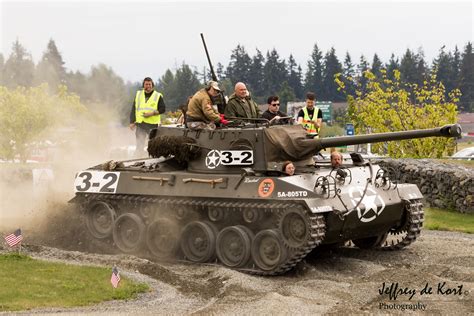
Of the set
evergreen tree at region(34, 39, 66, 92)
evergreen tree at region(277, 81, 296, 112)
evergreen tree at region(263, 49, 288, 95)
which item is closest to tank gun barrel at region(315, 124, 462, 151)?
evergreen tree at region(34, 39, 66, 92)

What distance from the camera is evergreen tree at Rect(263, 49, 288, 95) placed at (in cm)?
9631

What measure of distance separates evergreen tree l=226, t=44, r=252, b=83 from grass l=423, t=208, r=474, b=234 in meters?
71.1

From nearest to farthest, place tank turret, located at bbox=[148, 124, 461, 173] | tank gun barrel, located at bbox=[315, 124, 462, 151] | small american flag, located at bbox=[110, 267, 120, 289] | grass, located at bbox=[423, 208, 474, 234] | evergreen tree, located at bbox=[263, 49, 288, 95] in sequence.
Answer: small american flag, located at bbox=[110, 267, 120, 289]
tank gun barrel, located at bbox=[315, 124, 462, 151]
tank turret, located at bbox=[148, 124, 461, 173]
grass, located at bbox=[423, 208, 474, 234]
evergreen tree, located at bbox=[263, 49, 288, 95]

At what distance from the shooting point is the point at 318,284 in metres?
16.0

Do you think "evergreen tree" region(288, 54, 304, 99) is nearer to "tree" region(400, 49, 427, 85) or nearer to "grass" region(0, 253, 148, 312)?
"tree" region(400, 49, 427, 85)

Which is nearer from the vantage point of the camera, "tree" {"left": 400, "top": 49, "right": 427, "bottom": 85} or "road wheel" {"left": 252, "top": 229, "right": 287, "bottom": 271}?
"road wheel" {"left": 252, "top": 229, "right": 287, "bottom": 271}

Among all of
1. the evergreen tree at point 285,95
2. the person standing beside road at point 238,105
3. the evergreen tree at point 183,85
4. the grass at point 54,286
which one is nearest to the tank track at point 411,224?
the person standing beside road at point 238,105

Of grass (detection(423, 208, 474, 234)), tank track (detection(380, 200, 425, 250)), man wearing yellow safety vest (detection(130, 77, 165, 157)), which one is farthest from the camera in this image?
grass (detection(423, 208, 474, 234))

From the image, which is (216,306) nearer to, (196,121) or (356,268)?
(356,268)

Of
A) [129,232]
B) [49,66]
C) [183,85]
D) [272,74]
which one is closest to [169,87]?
[183,85]

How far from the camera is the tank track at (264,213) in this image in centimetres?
1677

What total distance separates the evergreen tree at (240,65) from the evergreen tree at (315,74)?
351 inches

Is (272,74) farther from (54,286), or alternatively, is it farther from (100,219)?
(54,286)

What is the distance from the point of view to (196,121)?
65.7 ft
